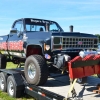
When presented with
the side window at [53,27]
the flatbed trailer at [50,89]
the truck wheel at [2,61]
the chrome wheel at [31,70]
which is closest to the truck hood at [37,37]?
the chrome wheel at [31,70]

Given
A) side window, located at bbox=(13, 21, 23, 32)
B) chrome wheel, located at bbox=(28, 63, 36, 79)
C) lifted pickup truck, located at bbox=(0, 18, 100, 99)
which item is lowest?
chrome wheel, located at bbox=(28, 63, 36, 79)

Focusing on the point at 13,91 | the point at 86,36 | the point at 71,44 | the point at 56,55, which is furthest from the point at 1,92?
the point at 86,36

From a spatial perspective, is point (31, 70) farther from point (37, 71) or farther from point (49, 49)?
point (49, 49)

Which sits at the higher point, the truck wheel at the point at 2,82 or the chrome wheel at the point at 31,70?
the chrome wheel at the point at 31,70

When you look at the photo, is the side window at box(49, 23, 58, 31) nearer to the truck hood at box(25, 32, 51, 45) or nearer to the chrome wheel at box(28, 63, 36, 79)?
the truck hood at box(25, 32, 51, 45)

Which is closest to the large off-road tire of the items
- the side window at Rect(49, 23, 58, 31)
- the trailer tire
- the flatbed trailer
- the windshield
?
the flatbed trailer

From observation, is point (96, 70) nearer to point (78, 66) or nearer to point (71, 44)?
point (78, 66)

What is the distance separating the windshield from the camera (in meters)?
7.31

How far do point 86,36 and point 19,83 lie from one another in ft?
7.30

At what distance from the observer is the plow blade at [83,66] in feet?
13.8

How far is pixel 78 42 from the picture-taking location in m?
6.02

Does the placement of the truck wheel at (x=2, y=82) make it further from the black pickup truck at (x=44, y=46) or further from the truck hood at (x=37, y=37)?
the truck hood at (x=37, y=37)

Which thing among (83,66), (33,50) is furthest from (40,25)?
(83,66)

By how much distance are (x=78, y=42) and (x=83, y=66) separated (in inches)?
65.4
